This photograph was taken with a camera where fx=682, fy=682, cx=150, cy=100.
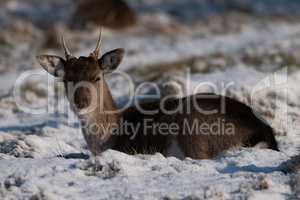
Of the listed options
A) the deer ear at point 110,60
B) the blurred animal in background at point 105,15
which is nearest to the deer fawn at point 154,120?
the deer ear at point 110,60

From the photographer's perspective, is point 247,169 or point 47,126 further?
point 47,126

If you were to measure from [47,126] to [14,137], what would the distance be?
1.06 meters

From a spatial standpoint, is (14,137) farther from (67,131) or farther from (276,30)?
(276,30)

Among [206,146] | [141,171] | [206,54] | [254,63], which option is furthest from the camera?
[206,54]

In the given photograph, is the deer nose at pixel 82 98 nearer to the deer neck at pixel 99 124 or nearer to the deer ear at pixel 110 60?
the deer neck at pixel 99 124

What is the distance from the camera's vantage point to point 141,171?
20.6 ft

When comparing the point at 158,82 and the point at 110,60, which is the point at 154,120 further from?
the point at 158,82

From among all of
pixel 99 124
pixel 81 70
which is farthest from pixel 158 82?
pixel 81 70

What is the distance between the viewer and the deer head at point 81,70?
785 cm

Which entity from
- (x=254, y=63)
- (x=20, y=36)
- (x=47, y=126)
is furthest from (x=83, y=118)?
(x=20, y=36)

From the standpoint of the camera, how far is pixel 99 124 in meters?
8.20

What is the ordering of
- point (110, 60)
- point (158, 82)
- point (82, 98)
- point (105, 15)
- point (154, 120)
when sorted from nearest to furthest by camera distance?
point (82, 98) → point (154, 120) → point (110, 60) → point (158, 82) → point (105, 15)

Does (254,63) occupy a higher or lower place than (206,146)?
higher

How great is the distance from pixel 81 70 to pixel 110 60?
1.48ft
